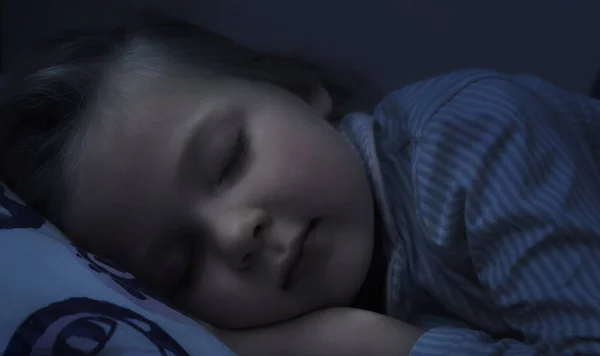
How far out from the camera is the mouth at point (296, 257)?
27.7 inches

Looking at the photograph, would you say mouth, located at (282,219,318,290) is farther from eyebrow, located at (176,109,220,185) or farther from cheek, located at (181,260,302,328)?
eyebrow, located at (176,109,220,185)

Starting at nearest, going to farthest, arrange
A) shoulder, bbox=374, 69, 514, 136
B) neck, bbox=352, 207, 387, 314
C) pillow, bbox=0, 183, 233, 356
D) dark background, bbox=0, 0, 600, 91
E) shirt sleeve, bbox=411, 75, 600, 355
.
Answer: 1. pillow, bbox=0, 183, 233, 356
2. shirt sleeve, bbox=411, 75, 600, 355
3. shoulder, bbox=374, 69, 514, 136
4. neck, bbox=352, 207, 387, 314
5. dark background, bbox=0, 0, 600, 91

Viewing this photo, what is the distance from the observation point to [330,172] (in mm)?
742

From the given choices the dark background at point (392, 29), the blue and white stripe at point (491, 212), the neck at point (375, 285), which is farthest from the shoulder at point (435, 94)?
the dark background at point (392, 29)

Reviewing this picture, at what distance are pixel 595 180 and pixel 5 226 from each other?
0.62 meters

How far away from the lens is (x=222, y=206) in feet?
2.31

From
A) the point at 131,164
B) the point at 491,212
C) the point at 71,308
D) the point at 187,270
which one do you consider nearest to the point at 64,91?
the point at 131,164

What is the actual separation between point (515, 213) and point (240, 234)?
27cm

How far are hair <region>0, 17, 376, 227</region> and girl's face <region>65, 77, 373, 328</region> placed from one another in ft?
0.12

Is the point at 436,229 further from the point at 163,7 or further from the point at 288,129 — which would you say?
the point at 163,7

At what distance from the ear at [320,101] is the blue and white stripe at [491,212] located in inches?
2.9

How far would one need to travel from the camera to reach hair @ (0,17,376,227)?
750 millimetres

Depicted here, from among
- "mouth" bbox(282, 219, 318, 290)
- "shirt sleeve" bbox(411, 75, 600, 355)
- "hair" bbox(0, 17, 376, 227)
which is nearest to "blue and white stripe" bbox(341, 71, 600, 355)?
"shirt sleeve" bbox(411, 75, 600, 355)

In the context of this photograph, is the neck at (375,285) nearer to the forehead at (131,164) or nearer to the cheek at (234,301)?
the cheek at (234,301)
